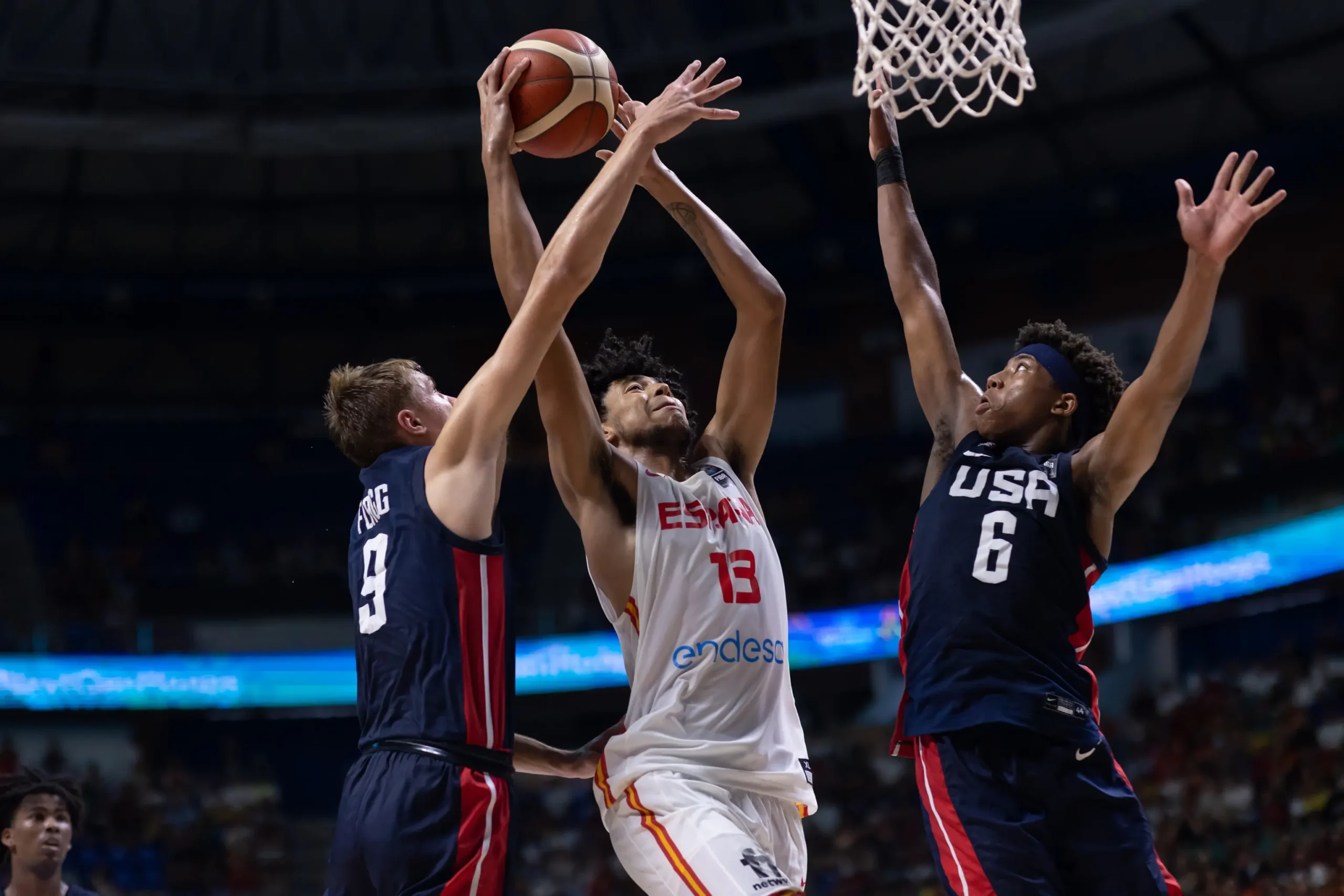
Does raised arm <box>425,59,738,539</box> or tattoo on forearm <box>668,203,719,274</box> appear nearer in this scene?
raised arm <box>425,59,738,539</box>

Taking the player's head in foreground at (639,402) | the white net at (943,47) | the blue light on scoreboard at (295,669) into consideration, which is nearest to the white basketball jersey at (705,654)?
the player's head in foreground at (639,402)

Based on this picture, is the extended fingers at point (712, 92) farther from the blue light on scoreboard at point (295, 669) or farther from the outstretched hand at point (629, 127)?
the blue light on scoreboard at point (295, 669)

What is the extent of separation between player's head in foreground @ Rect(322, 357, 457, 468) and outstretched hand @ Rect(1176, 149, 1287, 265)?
206cm

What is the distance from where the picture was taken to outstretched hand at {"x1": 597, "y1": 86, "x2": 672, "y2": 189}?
14.2 ft

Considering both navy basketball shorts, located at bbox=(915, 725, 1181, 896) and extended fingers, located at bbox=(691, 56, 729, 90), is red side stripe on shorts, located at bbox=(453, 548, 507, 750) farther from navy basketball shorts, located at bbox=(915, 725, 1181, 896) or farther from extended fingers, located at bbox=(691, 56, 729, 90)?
extended fingers, located at bbox=(691, 56, 729, 90)

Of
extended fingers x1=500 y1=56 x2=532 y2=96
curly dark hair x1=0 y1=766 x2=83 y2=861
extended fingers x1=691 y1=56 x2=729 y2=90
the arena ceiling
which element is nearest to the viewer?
extended fingers x1=691 y1=56 x2=729 y2=90

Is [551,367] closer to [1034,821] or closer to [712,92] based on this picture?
[712,92]

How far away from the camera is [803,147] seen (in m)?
16.2

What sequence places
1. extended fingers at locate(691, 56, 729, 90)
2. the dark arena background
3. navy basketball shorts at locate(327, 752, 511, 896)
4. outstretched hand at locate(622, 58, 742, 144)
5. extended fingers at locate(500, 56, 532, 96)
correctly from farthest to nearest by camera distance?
1. the dark arena background
2. extended fingers at locate(500, 56, 532, 96)
3. extended fingers at locate(691, 56, 729, 90)
4. outstretched hand at locate(622, 58, 742, 144)
5. navy basketball shorts at locate(327, 752, 511, 896)

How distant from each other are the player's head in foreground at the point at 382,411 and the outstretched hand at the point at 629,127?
940 mm

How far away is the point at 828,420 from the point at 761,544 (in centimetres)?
1490

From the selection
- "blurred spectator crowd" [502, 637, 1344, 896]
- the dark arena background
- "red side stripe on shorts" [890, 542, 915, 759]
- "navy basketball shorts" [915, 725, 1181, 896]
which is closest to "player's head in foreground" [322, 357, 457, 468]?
"red side stripe on shorts" [890, 542, 915, 759]

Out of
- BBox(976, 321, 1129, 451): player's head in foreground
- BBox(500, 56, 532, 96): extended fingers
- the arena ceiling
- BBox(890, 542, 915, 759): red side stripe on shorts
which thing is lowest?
BBox(890, 542, 915, 759): red side stripe on shorts

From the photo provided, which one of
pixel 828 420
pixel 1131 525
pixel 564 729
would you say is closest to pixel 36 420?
pixel 564 729
